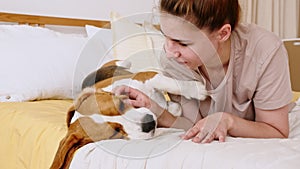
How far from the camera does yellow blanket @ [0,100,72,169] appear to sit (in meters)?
1.17

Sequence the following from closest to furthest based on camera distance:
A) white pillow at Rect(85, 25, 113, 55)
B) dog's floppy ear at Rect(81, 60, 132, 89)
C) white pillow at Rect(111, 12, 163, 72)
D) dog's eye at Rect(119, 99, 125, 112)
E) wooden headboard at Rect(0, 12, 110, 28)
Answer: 1. dog's eye at Rect(119, 99, 125, 112)
2. dog's floppy ear at Rect(81, 60, 132, 89)
3. white pillow at Rect(111, 12, 163, 72)
4. white pillow at Rect(85, 25, 113, 55)
5. wooden headboard at Rect(0, 12, 110, 28)

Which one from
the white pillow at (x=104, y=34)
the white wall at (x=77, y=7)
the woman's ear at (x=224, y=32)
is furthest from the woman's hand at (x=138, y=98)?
the white wall at (x=77, y=7)

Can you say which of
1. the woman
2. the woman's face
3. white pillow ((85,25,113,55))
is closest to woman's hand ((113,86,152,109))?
the woman

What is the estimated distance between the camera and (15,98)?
174 centimetres

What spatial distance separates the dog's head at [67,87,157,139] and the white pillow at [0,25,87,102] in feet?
2.34

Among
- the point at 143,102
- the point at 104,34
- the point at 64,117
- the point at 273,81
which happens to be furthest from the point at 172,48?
the point at 104,34

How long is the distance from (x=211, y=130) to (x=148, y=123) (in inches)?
5.7

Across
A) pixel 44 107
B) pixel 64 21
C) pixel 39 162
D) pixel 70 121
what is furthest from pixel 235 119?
pixel 64 21

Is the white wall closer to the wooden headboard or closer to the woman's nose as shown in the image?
the wooden headboard

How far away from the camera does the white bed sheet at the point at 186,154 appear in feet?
2.38

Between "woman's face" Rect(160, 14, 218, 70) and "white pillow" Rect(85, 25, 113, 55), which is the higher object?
"woman's face" Rect(160, 14, 218, 70)

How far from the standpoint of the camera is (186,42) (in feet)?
3.33

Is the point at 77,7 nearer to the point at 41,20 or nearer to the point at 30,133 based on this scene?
the point at 41,20

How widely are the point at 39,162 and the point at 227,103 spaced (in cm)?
54
